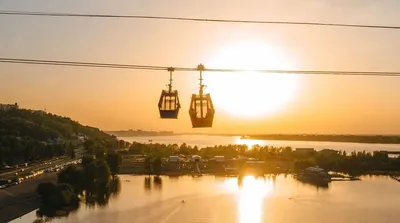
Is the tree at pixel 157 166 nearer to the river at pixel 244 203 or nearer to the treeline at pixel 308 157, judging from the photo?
the treeline at pixel 308 157

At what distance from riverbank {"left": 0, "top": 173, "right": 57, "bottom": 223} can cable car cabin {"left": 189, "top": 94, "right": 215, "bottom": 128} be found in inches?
461

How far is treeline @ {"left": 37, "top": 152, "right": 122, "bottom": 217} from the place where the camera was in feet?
61.1

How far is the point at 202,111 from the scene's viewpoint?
22.1ft

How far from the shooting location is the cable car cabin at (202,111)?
666 cm

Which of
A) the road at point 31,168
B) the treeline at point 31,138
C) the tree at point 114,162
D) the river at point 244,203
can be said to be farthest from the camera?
the treeline at point 31,138

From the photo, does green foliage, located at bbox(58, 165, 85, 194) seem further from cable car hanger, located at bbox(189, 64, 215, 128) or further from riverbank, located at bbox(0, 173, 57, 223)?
cable car hanger, located at bbox(189, 64, 215, 128)

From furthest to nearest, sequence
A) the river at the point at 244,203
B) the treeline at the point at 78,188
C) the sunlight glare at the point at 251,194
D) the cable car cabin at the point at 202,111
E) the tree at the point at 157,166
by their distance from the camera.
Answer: the tree at the point at 157,166 < the treeline at the point at 78,188 < the sunlight glare at the point at 251,194 < the river at the point at 244,203 < the cable car cabin at the point at 202,111

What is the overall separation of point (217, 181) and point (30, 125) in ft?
80.6

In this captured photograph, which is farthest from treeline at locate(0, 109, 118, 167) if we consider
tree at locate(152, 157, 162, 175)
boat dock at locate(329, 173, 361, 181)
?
boat dock at locate(329, 173, 361, 181)

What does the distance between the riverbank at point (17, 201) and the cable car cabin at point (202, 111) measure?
11.7 m

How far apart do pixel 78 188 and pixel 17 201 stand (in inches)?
118

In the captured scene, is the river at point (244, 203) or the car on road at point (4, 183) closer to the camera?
the river at point (244, 203)

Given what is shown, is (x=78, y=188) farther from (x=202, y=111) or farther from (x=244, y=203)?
(x=202, y=111)

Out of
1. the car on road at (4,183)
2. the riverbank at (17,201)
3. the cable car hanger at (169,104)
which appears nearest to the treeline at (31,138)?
the car on road at (4,183)
